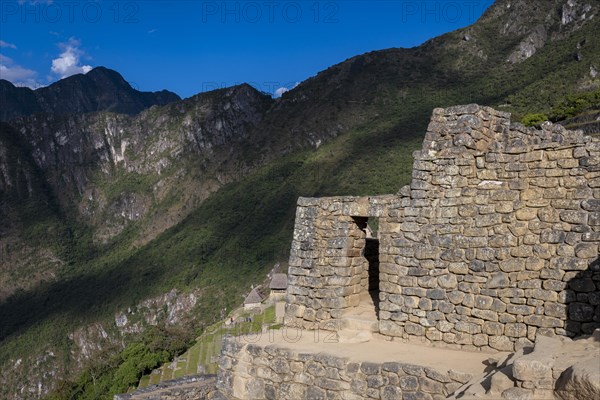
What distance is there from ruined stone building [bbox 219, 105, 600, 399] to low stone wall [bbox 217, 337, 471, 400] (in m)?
0.02

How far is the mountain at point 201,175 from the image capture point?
226 feet

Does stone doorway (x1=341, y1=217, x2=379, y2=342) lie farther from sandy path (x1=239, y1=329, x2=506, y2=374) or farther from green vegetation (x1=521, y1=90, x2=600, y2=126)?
green vegetation (x1=521, y1=90, x2=600, y2=126)

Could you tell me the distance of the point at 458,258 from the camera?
22.5 ft

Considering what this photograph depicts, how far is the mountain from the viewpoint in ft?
226

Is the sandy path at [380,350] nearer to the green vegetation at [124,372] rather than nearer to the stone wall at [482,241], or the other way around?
the stone wall at [482,241]

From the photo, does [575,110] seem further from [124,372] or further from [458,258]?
[458,258]

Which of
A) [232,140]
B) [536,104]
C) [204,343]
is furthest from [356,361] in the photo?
[232,140]

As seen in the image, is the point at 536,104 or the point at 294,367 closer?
the point at 294,367

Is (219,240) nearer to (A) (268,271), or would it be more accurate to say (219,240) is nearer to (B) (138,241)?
(A) (268,271)

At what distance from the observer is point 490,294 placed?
653 cm

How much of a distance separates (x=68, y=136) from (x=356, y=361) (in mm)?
174649

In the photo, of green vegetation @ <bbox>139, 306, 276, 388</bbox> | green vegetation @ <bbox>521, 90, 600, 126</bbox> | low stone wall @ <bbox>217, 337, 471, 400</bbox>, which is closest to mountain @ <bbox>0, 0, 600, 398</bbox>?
green vegetation @ <bbox>139, 306, 276, 388</bbox>

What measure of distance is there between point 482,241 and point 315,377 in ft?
8.98

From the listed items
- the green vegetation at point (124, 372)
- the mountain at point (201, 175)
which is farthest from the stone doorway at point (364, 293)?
the mountain at point (201, 175)
